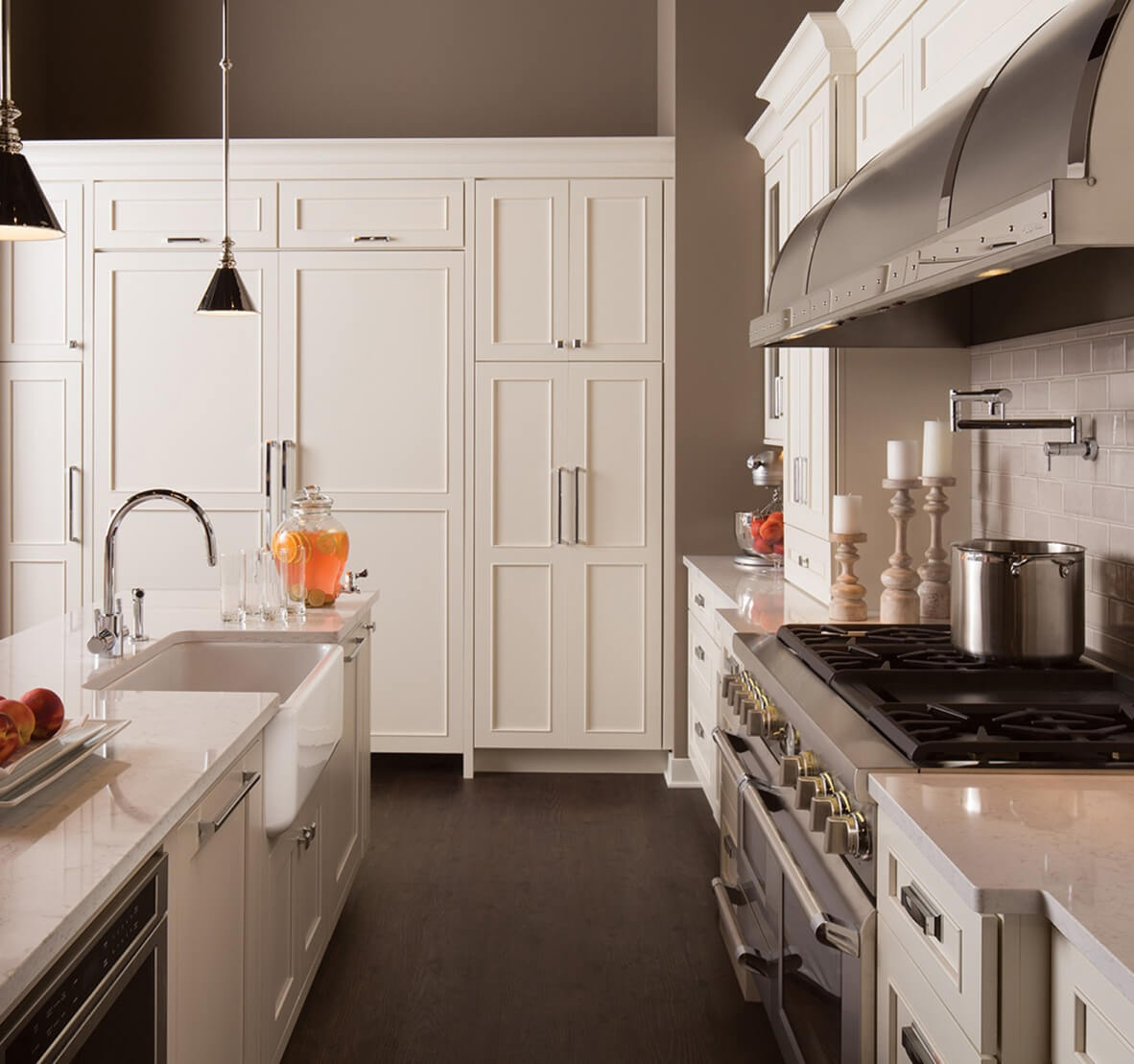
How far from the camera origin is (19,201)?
6.16ft

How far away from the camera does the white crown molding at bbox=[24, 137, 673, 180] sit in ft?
15.0

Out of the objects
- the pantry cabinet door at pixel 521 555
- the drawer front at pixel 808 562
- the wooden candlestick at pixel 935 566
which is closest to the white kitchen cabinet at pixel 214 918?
the wooden candlestick at pixel 935 566

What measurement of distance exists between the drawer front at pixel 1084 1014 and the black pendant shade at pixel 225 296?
2696mm

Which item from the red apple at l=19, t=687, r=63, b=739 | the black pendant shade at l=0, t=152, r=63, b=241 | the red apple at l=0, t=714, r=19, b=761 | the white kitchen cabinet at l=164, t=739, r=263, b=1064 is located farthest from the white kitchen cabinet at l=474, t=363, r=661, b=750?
the red apple at l=0, t=714, r=19, b=761

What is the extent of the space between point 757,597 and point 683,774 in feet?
4.41

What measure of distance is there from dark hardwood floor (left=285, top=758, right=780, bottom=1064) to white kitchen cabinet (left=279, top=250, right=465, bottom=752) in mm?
506

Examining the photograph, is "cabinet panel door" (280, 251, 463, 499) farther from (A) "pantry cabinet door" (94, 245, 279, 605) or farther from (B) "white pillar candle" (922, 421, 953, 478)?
(B) "white pillar candle" (922, 421, 953, 478)

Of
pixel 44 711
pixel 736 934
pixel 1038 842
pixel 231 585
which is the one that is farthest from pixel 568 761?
pixel 1038 842

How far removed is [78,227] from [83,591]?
4.68ft

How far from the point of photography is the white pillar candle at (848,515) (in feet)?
9.66

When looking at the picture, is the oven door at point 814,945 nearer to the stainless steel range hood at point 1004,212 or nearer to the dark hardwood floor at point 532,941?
the dark hardwood floor at point 532,941

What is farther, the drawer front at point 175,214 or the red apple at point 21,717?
the drawer front at point 175,214

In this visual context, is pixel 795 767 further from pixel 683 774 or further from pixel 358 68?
pixel 358 68

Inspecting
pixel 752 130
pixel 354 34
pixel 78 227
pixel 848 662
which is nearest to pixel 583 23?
pixel 354 34
